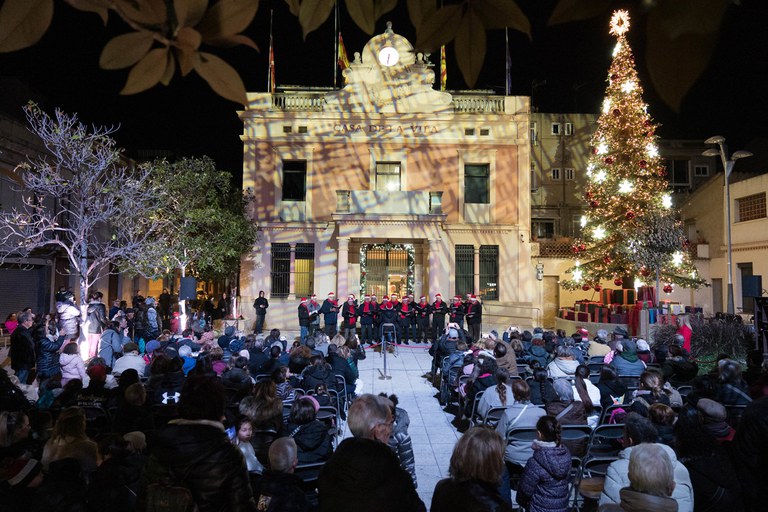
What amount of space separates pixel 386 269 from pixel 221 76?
21.2 meters

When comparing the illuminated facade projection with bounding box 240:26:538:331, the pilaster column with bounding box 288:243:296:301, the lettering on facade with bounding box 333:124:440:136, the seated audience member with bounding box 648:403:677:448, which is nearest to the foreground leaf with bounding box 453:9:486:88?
the seated audience member with bounding box 648:403:677:448

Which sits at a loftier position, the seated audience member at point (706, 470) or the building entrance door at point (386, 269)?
the building entrance door at point (386, 269)

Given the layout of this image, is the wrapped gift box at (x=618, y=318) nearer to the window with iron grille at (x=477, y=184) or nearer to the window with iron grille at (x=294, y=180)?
the window with iron grille at (x=477, y=184)

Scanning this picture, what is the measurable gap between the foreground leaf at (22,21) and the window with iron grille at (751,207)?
29133 mm

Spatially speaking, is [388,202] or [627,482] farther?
[388,202]

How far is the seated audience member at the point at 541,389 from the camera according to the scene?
6141 mm

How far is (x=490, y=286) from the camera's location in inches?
915

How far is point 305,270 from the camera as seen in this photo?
75.6 ft

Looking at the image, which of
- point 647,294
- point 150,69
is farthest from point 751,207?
point 150,69

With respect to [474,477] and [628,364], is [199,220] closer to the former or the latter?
[628,364]

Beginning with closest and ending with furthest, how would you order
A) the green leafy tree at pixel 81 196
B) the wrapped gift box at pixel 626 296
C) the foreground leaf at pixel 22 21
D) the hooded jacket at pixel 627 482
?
the foreground leaf at pixel 22 21, the hooded jacket at pixel 627 482, the green leafy tree at pixel 81 196, the wrapped gift box at pixel 626 296

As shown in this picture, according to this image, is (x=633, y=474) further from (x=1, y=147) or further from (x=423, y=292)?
(x=1, y=147)

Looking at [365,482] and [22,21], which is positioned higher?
[22,21]

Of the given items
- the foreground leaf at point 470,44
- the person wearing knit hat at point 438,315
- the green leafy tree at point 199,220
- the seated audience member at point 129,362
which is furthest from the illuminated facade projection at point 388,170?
the foreground leaf at point 470,44
